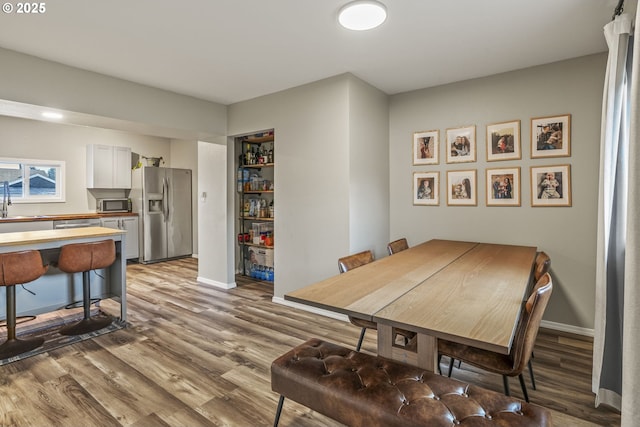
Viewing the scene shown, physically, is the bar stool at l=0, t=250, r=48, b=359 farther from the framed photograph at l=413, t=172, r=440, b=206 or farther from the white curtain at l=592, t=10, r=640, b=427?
the white curtain at l=592, t=10, r=640, b=427

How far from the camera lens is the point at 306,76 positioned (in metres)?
3.41

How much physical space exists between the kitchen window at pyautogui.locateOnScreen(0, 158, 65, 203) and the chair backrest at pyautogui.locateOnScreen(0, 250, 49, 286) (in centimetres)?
381

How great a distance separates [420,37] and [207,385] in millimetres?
3064

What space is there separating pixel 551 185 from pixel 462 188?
800 millimetres

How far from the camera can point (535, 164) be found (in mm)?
3154

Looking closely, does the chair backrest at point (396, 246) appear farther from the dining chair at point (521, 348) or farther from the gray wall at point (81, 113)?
the gray wall at point (81, 113)

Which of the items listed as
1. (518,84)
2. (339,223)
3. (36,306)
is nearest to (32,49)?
(36,306)

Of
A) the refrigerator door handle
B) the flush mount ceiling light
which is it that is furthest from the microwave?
the flush mount ceiling light

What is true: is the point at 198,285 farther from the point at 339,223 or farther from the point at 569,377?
the point at 569,377

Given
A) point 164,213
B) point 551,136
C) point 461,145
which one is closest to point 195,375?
point 461,145

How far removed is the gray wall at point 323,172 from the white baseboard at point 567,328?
1795mm

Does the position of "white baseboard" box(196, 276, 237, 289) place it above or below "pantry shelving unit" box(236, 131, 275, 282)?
below

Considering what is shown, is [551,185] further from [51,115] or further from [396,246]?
[51,115]

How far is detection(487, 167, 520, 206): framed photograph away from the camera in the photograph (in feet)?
10.7
